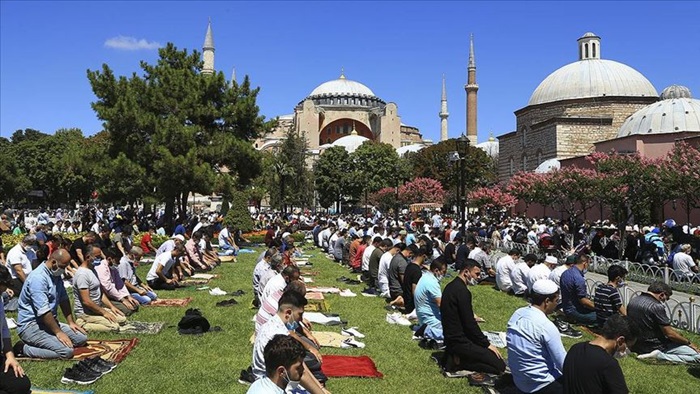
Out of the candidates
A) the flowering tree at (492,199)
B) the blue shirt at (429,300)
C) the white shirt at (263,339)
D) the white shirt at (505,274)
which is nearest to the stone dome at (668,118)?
the flowering tree at (492,199)

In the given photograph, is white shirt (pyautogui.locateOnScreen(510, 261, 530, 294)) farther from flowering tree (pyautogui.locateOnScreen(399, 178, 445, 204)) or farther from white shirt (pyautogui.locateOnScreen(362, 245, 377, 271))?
flowering tree (pyautogui.locateOnScreen(399, 178, 445, 204))

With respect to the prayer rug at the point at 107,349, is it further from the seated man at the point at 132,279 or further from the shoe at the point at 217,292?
the shoe at the point at 217,292

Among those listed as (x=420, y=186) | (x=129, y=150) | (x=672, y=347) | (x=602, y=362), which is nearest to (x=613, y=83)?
(x=420, y=186)

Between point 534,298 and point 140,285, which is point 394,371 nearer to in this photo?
point 534,298

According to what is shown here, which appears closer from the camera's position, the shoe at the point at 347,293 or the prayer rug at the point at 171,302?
the prayer rug at the point at 171,302

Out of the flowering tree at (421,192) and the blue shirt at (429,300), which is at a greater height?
the flowering tree at (421,192)

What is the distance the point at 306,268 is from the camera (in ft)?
53.2

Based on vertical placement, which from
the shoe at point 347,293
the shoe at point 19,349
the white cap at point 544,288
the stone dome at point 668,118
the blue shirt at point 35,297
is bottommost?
the shoe at point 347,293

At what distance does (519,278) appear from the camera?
38.8 feet

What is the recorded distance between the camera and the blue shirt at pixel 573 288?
9219mm

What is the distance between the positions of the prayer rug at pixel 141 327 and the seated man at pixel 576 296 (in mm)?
6061

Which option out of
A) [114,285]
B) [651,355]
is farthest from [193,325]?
[651,355]

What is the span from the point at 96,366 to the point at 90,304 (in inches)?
81.0

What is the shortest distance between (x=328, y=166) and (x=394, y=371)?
4930cm
